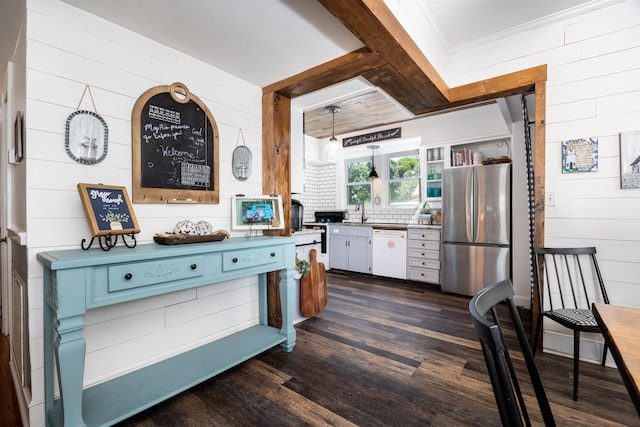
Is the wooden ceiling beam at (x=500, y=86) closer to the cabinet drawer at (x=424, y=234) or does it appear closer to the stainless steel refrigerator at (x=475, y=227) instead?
the stainless steel refrigerator at (x=475, y=227)

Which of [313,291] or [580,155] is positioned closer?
[580,155]

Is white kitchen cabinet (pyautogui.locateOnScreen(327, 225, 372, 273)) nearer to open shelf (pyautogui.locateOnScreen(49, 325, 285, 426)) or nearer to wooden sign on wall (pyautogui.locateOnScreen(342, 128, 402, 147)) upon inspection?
wooden sign on wall (pyautogui.locateOnScreen(342, 128, 402, 147))

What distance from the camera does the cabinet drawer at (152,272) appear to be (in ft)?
4.97

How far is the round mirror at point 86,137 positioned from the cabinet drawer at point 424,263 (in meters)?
4.06

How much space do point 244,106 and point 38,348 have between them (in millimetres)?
2137

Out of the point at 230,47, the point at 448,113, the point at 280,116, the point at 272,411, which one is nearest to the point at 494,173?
the point at 448,113

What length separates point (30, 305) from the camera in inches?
62.4

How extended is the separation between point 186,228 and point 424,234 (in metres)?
3.47

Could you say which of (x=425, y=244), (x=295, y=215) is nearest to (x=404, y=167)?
(x=425, y=244)

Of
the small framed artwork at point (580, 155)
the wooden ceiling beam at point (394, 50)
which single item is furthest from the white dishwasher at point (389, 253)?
the small framed artwork at point (580, 155)

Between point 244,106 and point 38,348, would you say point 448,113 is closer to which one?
point 244,106

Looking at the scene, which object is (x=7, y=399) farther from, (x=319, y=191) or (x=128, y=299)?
(x=319, y=191)

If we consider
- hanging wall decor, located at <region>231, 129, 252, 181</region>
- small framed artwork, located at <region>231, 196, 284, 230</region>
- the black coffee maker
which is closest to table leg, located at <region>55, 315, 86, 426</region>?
small framed artwork, located at <region>231, 196, 284, 230</region>

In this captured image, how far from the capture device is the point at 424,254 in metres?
4.54
